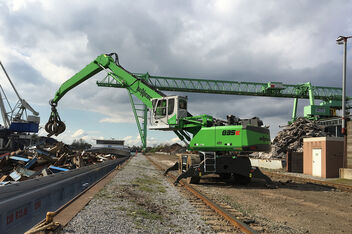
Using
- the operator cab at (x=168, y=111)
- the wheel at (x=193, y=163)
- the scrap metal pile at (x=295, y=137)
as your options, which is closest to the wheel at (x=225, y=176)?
the wheel at (x=193, y=163)

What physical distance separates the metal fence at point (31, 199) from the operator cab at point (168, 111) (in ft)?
19.2

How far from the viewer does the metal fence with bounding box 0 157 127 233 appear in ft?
15.5

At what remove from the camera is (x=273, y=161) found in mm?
27875

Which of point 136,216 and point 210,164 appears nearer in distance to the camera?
point 136,216

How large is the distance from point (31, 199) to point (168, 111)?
9.33 metres

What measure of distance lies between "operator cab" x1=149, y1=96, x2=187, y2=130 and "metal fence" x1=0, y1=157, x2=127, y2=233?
587 centimetres

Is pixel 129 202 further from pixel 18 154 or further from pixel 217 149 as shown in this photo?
pixel 18 154

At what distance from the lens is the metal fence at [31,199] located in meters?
4.73

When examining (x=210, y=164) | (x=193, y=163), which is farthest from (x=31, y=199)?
(x=210, y=164)

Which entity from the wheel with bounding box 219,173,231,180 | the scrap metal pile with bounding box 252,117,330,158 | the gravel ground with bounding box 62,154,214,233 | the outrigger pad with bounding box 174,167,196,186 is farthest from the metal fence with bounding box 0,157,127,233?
the scrap metal pile with bounding box 252,117,330,158

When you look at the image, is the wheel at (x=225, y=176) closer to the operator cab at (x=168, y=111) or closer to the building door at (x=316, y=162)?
the operator cab at (x=168, y=111)

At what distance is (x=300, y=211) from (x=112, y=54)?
1563 centimetres

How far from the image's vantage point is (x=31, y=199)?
580 centimetres

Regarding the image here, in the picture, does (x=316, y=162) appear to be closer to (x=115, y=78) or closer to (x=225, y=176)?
(x=225, y=176)
